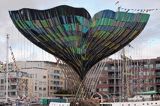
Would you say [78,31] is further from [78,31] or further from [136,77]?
[136,77]

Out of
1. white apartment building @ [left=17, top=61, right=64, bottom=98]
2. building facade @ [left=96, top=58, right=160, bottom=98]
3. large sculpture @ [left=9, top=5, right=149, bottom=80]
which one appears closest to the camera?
large sculpture @ [left=9, top=5, right=149, bottom=80]

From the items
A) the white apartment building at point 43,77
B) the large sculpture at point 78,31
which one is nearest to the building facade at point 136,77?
the white apartment building at point 43,77

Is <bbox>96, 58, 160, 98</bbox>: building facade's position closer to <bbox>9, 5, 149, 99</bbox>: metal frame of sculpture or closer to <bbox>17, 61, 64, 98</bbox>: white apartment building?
<bbox>17, 61, 64, 98</bbox>: white apartment building

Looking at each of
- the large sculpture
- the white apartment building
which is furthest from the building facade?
the large sculpture

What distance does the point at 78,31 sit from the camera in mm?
61250

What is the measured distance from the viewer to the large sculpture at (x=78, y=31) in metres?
60.0

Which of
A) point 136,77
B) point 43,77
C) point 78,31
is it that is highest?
point 78,31

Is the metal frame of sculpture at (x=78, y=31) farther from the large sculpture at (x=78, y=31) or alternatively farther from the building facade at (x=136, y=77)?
the building facade at (x=136, y=77)

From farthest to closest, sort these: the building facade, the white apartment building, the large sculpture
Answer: the white apartment building
the building facade
the large sculpture

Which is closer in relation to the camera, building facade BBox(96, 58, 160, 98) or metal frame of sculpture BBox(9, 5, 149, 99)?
metal frame of sculpture BBox(9, 5, 149, 99)

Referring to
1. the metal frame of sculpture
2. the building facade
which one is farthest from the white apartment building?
the metal frame of sculpture

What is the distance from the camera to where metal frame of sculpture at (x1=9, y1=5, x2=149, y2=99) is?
6003cm

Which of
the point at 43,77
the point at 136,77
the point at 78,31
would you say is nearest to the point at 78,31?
the point at 78,31

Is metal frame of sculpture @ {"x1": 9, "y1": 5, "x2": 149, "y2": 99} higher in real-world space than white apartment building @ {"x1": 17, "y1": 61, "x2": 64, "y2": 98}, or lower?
higher
